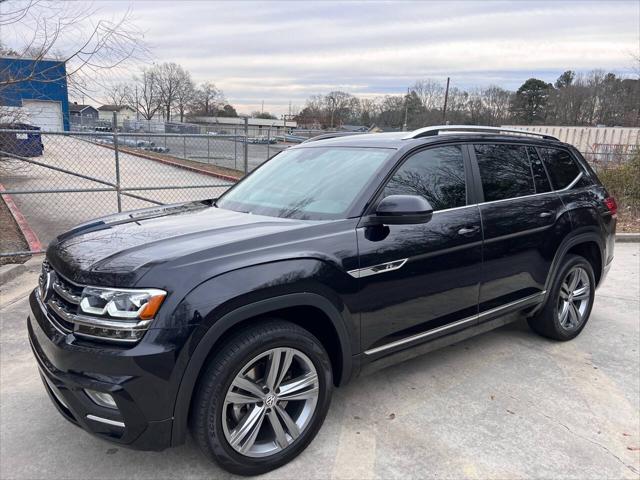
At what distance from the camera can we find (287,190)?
3.36 m

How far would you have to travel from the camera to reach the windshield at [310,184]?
299cm

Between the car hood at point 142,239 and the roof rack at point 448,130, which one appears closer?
the car hood at point 142,239

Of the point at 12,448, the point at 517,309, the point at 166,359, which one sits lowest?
the point at 12,448

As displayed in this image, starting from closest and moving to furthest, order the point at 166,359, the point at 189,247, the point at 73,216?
the point at 166,359 → the point at 189,247 → the point at 73,216

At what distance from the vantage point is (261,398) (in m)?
2.46

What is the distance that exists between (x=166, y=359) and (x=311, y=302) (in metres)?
0.77

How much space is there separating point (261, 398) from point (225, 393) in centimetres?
23

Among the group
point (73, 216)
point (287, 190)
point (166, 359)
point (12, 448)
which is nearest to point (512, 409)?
point (287, 190)

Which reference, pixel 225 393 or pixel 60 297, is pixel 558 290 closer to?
pixel 225 393

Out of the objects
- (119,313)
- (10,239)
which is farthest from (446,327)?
(10,239)

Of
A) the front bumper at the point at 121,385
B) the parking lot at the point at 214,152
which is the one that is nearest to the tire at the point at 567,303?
the front bumper at the point at 121,385

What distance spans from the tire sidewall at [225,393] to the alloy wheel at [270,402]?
→ 25 mm

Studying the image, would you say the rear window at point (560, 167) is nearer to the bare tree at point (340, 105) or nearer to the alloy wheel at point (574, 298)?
the alloy wheel at point (574, 298)

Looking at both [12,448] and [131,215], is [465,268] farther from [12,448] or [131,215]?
[12,448]
